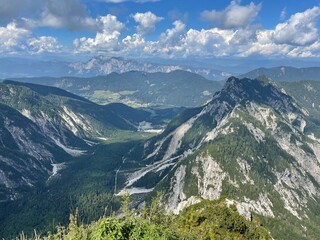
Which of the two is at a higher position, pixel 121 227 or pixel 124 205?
pixel 121 227

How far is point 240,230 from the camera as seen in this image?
17838cm

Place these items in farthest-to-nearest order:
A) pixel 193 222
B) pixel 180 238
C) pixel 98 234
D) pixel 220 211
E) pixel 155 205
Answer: pixel 220 211 < pixel 193 222 < pixel 155 205 < pixel 180 238 < pixel 98 234

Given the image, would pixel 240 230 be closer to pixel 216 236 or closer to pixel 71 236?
pixel 216 236

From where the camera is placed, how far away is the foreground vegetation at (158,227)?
7719cm

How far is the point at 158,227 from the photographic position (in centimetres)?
9388

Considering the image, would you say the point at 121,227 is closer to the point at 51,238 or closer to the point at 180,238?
the point at 180,238

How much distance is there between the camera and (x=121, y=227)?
7662cm

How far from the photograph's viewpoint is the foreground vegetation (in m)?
77.2

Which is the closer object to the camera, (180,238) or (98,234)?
(98,234)

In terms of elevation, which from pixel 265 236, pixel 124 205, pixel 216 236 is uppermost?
pixel 124 205

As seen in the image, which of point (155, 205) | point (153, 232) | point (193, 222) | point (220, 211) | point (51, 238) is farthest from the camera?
point (220, 211)

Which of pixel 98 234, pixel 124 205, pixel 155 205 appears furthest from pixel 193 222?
pixel 98 234

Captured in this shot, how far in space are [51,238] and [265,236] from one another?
104 m

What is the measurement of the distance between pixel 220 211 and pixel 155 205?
209ft
